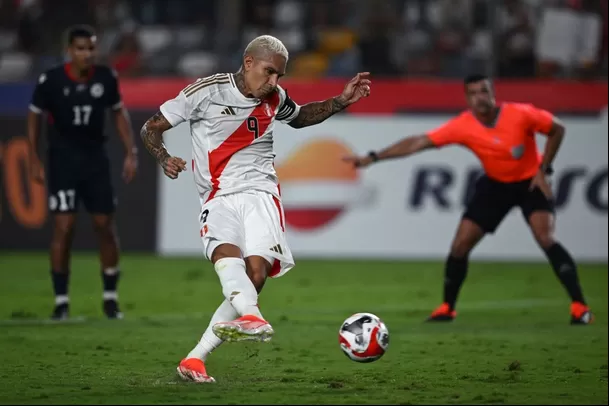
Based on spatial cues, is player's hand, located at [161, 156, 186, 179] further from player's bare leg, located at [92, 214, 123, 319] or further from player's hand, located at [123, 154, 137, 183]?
player's bare leg, located at [92, 214, 123, 319]

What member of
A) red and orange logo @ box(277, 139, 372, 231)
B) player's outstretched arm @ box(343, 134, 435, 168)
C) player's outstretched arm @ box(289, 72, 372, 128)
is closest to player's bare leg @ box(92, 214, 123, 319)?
player's outstretched arm @ box(343, 134, 435, 168)

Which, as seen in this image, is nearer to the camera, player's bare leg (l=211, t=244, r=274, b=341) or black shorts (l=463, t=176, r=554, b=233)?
player's bare leg (l=211, t=244, r=274, b=341)

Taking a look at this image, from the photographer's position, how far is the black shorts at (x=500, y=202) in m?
11.0

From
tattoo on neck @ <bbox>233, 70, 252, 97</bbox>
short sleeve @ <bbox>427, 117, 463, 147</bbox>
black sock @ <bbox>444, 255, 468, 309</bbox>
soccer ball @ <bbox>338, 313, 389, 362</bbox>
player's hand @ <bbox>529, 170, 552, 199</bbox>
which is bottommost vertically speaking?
black sock @ <bbox>444, 255, 468, 309</bbox>

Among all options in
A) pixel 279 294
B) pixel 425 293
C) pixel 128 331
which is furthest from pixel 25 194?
pixel 128 331

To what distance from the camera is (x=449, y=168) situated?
658 inches

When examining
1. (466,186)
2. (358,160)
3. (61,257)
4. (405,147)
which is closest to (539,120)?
(405,147)

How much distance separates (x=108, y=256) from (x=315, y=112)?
3.75m

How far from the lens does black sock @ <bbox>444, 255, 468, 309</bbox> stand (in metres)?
11.1

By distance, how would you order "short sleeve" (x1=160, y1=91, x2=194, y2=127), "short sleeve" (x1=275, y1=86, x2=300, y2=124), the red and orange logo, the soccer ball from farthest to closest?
the red and orange logo < "short sleeve" (x1=275, y1=86, x2=300, y2=124) < "short sleeve" (x1=160, y1=91, x2=194, y2=127) < the soccer ball

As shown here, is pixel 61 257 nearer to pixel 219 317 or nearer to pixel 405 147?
pixel 405 147

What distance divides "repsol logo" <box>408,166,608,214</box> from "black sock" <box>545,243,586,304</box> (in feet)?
17.4

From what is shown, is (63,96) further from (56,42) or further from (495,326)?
(56,42)

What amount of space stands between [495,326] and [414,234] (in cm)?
608
